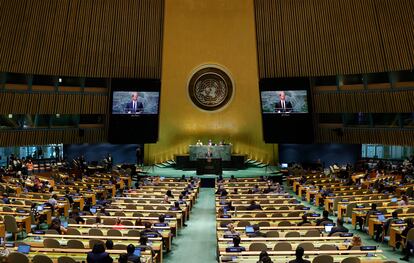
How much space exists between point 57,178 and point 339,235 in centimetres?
1640

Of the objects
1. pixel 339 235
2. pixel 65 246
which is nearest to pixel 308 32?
pixel 339 235

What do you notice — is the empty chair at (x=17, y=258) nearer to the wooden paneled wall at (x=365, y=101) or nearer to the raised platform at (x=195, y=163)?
the raised platform at (x=195, y=163)

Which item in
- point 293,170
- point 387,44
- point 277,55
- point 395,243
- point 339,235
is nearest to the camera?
point 339,235

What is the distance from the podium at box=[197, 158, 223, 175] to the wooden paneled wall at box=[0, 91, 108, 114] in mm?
7187

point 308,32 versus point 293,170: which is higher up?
point 308,32

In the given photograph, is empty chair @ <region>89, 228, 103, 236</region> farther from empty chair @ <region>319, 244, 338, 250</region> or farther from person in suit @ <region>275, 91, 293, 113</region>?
person in suit @ <region>275, 91, 293, 113</region>

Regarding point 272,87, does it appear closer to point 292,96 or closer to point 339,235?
point 292,96

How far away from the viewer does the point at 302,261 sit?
27.2ft

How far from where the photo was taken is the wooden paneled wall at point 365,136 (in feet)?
87.3

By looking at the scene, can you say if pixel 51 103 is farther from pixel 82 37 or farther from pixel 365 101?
pixel 365 101

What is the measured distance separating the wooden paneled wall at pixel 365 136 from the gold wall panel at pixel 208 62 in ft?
12.2

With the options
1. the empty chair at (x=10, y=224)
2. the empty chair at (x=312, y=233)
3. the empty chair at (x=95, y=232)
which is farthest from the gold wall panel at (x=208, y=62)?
the empty chair at (x=95, y=232)

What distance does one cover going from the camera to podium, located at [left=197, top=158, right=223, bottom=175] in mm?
27531

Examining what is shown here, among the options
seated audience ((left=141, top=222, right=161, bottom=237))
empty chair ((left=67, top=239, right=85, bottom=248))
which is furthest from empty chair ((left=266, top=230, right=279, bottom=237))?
empty chair ((left=67, top=239, right=85, bottom=248))
